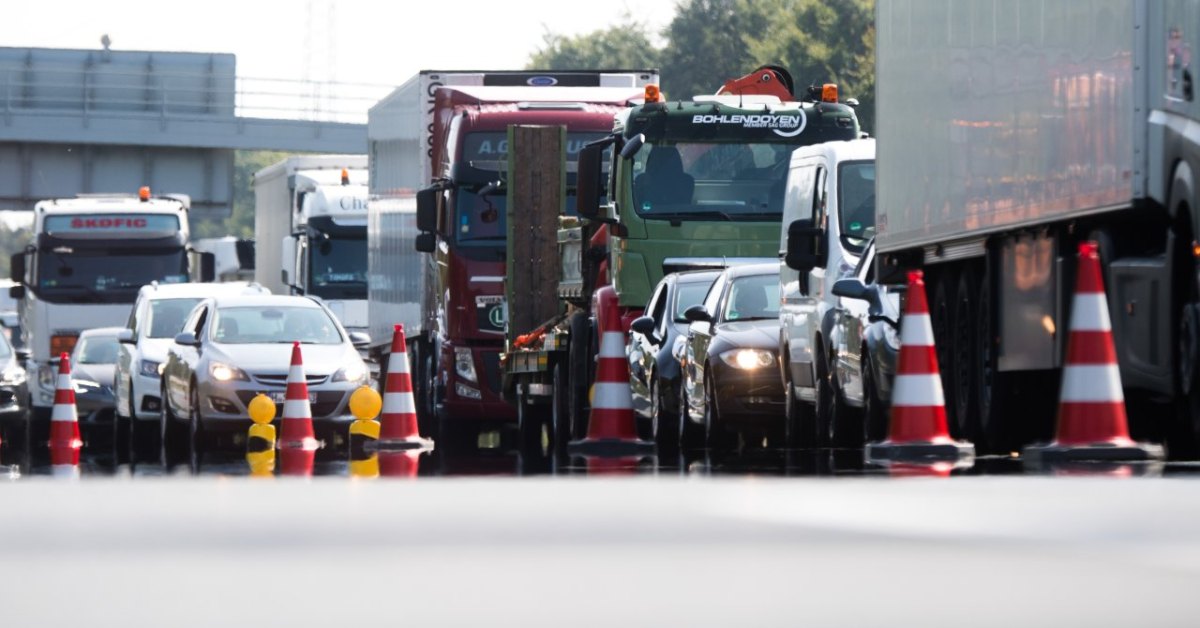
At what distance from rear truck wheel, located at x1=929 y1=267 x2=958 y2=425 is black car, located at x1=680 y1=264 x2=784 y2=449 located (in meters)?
2.90

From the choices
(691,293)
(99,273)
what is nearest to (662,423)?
(691,293)

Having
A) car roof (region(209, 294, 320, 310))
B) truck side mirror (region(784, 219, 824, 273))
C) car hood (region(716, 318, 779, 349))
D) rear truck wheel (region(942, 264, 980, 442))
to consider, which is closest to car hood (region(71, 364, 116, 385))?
car roof (region(209, 294, 320, 310))

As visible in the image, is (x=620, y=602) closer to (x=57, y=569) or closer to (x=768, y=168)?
(x=57, y=569)

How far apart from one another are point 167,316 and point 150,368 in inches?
75.0

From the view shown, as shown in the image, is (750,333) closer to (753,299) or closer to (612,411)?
(753,299)

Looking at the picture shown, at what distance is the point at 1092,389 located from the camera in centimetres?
1110

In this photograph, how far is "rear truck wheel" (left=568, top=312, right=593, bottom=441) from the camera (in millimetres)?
21719

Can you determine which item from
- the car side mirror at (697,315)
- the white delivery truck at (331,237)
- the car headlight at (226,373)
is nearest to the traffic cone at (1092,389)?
the car side mirror at (697,315)

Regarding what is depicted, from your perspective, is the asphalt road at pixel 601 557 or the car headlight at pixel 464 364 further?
the car headlight at pixel 464 364

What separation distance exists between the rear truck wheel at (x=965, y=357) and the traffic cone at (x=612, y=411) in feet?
6.04

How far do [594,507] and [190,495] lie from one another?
1295mm

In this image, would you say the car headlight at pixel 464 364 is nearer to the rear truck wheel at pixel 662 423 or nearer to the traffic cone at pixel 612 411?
the rear truck wheel at pixel 662 423

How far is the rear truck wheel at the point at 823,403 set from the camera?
17312 mm

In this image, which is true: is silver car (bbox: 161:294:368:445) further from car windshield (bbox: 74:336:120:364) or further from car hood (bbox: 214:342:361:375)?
car windshield (bbox: 74:336:120:364)
